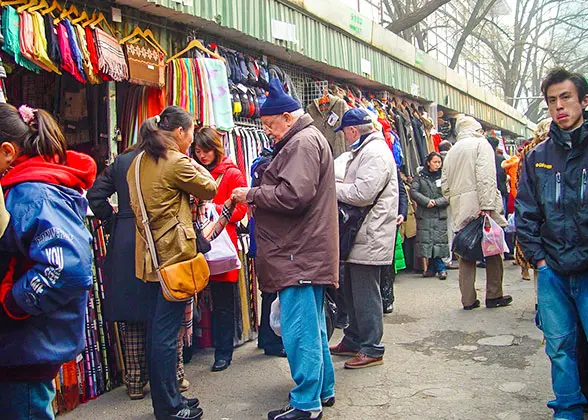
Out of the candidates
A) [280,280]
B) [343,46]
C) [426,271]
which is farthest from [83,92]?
[426,271]

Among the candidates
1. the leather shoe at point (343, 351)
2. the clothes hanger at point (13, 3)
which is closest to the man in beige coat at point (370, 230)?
the leather shoe at point (343, 351)

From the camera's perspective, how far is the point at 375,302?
4773 mm

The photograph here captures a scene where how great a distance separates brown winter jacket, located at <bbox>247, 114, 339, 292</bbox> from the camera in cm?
362

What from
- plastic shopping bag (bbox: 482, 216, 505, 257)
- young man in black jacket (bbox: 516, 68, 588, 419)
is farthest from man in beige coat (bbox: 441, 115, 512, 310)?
Result: young man in black jacket (bbox: 516, 68, 588, 419)

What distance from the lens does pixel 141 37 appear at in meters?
5.11

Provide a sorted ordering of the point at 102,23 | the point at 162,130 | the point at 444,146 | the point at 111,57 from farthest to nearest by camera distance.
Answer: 1. the point at 444,146
2. the point at 102,23
3. the point at 111,57
4. the point at 162,130

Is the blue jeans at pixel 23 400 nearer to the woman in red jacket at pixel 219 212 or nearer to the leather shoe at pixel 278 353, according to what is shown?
the woman in red jacket at pixel 219 212

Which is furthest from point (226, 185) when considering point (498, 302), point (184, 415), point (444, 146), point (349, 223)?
point (444, 146)

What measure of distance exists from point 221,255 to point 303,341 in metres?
1.29

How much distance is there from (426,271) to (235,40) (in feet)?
15.4

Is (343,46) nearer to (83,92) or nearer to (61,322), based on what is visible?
(83,92)

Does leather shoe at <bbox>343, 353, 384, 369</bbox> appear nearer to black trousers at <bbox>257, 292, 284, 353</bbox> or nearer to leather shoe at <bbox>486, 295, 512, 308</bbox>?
black trousers at <bbox>257, 292, 284, 353</bbox>

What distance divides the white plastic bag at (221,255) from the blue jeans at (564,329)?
2.27m

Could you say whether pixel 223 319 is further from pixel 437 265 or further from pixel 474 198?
pixel 437 265
